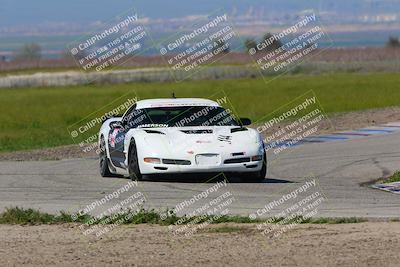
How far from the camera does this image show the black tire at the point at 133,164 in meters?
19.4

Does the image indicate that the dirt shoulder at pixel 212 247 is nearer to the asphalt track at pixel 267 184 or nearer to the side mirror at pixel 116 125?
the asphalt track at pixel 267 184

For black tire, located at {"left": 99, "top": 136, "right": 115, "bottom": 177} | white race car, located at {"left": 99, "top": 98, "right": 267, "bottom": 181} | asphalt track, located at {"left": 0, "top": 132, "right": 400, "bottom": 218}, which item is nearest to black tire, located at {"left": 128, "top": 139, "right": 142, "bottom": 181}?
white race car, located at {"left": 99, "top": 98, "right": 267, "bottom": 181}

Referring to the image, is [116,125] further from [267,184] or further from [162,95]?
[162,95]

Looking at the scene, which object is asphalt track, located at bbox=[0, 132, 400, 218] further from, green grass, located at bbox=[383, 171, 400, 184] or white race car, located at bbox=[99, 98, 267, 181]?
green grass, located at bbox=[383, 171, 400, 184]

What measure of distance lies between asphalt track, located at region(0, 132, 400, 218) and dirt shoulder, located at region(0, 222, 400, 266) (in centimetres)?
191

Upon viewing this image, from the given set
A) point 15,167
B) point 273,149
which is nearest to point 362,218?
point 15,167

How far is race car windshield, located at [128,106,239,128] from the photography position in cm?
1991

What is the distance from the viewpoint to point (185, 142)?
19.1 metres

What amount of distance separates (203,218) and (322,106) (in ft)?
107

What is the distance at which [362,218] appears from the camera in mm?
13906

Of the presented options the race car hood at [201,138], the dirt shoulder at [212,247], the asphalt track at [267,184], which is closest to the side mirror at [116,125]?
the asphalt track at [267,184]

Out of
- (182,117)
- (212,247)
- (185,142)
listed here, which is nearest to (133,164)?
(185,142)

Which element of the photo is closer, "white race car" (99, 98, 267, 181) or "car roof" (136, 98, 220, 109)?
"white race car" (99, 98, 267, 181)

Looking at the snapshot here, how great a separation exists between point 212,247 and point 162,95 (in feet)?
158
